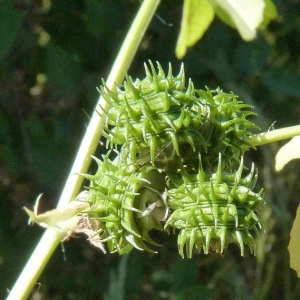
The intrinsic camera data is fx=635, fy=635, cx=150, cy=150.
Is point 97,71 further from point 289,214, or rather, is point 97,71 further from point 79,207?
point 79,207

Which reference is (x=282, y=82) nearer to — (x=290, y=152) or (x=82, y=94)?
(x=82, y=94)

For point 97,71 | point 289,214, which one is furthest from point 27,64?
point 289,214

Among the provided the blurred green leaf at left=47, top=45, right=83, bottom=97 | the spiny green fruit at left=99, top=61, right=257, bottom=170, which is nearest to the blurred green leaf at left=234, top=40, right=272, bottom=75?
the blurred green leaf at left=47, top=45, right=83, bottom=97

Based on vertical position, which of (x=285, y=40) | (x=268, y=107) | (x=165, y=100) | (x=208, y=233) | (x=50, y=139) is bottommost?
(x=208, y=233)

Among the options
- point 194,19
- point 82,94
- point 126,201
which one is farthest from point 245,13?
point 82,94

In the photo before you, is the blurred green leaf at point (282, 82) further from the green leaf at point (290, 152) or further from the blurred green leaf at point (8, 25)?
the green leaf at point (290, 152)

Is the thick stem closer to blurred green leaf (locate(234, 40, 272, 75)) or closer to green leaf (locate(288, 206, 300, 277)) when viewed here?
green leaf (locate(288, 206, 300, 277))
